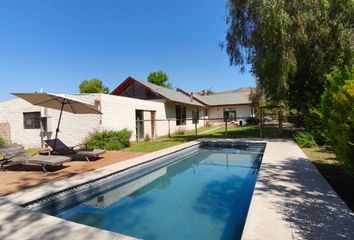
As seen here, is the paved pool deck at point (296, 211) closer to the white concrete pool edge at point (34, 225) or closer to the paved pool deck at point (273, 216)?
the paved pool deck at point (273, 216)

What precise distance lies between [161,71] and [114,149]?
40899 mm

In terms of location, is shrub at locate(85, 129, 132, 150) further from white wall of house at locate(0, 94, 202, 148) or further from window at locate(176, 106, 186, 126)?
window at locate(176, 106, 186, 126)

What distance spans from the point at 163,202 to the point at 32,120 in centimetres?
1283

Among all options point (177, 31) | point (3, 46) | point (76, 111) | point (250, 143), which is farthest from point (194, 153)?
point (3, 46)

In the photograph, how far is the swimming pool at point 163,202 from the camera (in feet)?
15.5

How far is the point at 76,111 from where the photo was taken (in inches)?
442

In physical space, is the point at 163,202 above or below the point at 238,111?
below

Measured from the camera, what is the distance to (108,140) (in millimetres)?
13875

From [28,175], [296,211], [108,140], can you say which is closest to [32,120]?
[108,140]

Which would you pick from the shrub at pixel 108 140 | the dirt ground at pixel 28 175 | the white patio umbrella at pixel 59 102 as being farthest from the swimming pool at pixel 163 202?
the shrub at pixel 108 140

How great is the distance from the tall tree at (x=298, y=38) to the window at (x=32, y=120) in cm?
1272

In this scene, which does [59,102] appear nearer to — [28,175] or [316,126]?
[28,175]

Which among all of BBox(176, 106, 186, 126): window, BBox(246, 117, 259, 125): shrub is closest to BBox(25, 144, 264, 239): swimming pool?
BBox(176, 106, 186, 126): window

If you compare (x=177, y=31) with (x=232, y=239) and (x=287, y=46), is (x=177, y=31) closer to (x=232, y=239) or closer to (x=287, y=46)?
(x=287, y=46)
